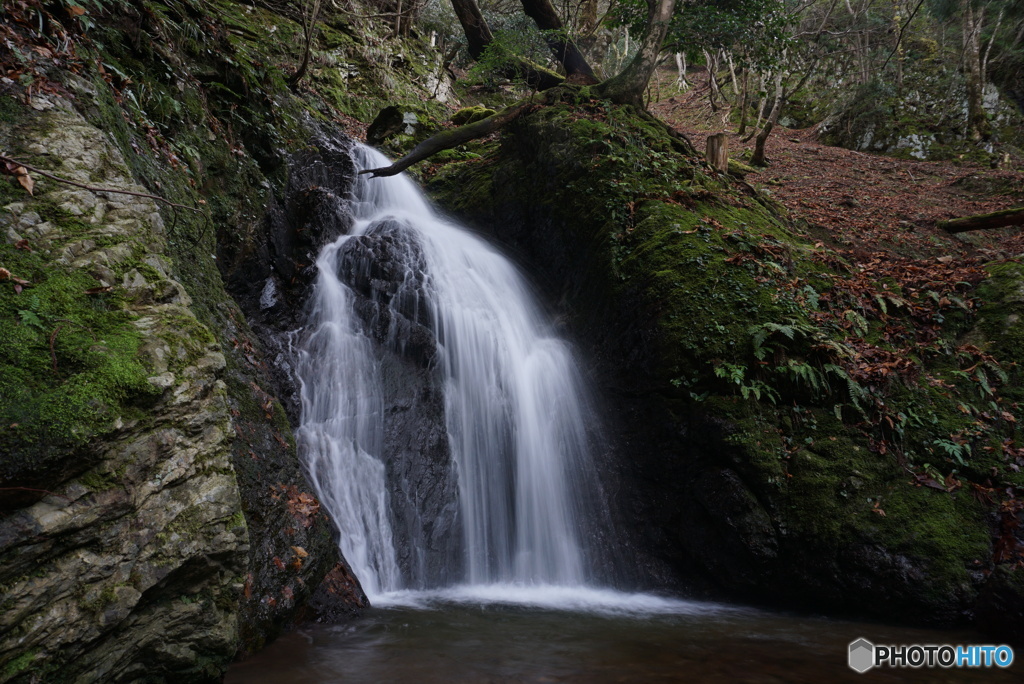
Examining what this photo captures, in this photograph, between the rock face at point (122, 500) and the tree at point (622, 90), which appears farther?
the tree at point (622, 90)

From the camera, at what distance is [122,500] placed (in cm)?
246

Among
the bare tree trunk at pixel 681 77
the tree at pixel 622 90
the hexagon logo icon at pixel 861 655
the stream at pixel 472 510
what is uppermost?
the bare tree trunk at pixel 681 77

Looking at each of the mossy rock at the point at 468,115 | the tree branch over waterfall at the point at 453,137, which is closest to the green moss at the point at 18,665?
the tree branch over waterfall at the point at 453,137

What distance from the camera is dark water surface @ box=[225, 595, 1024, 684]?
3.33 m

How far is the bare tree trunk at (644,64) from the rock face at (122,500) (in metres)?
8.74

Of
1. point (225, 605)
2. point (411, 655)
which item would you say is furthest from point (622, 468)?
point (225, 605)

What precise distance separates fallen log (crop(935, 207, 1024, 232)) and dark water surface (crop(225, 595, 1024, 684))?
7394 millimetres

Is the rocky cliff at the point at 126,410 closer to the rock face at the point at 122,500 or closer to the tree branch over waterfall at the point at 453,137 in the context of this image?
the rock face at the point at 122,500

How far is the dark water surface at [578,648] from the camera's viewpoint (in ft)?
10.9

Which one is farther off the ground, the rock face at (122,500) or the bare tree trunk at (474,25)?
the bare tree trunk at (474,25)

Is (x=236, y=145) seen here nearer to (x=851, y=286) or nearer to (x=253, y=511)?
(x=253, y=511)

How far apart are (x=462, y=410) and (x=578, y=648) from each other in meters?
3.43

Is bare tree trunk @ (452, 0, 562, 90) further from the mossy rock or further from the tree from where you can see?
the tree

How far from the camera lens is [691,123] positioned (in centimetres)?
2598
